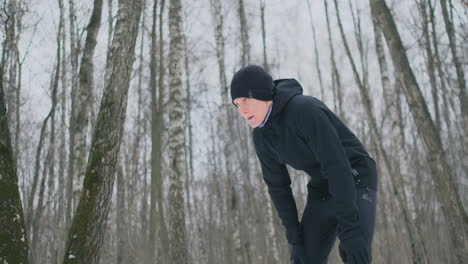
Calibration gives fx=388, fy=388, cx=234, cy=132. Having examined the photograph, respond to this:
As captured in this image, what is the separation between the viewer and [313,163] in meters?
2.35

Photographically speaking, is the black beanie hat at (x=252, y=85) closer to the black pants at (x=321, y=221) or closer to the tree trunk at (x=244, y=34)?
the black pants at (x=321, y=221)

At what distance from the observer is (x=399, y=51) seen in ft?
19.2

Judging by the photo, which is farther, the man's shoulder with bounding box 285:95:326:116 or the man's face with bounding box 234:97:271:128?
the man's face with bounding box 234:97:271:128

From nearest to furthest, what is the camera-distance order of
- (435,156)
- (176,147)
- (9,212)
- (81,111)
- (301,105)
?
(301,105), (9,212), (435,156), (176,147), (81,111)

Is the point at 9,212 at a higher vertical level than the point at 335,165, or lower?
lower

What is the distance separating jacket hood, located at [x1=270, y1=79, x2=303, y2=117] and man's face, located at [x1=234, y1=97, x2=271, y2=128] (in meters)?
0.05

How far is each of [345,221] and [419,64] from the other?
19.6 metres

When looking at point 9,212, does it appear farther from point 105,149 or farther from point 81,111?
point 81,111

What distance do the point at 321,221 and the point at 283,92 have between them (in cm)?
79

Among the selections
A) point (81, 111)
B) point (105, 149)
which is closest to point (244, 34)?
point (81, 111)

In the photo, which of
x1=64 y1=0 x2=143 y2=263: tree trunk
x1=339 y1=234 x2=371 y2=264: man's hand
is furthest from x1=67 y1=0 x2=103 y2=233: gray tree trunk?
x1=339 y1=234 x2=371 y2=264: man's hand

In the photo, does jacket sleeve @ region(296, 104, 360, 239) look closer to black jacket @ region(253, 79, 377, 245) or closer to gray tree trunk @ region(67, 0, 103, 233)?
black jacket @ region(253, 79, 377, 245)

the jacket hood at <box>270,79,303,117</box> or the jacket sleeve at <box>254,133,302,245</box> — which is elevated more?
the jacket hood at <box>270,79,303,117</box>

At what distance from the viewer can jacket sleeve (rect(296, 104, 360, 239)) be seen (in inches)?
77.2
